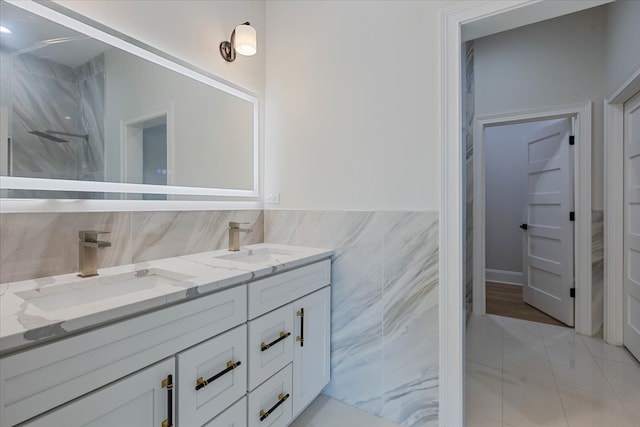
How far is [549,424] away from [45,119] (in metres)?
2.70

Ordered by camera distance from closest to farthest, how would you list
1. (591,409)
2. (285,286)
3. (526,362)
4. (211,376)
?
1. (211,376)
2. (285,286)
3. (591,409)
4. (526,362)

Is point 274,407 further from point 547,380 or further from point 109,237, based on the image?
point 547,380

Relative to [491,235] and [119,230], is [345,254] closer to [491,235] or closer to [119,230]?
[119,230]

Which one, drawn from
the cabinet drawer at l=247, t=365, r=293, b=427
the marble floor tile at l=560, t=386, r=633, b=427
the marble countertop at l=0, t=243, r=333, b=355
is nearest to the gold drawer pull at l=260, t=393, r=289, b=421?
the cabinet drawer at l=247, t=365, r=293, b=427

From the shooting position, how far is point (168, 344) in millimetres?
955

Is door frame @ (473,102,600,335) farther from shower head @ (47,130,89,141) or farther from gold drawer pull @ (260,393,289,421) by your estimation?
shower head @ (47,130,89,141)

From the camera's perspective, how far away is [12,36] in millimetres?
1064

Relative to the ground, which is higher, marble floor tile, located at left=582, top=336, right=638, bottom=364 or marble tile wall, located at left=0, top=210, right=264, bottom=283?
marble tile wall, located at left=0, top=210, right=264, bottom=283

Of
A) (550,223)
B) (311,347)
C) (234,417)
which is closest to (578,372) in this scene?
(550,223)

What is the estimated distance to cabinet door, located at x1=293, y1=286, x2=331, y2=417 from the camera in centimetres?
153

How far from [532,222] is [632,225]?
1.15m

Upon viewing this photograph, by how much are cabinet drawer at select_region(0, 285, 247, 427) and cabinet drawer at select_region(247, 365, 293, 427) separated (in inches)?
16.0

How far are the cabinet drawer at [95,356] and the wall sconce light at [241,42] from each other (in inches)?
55.2

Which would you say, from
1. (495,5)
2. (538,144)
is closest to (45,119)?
(495,5)
